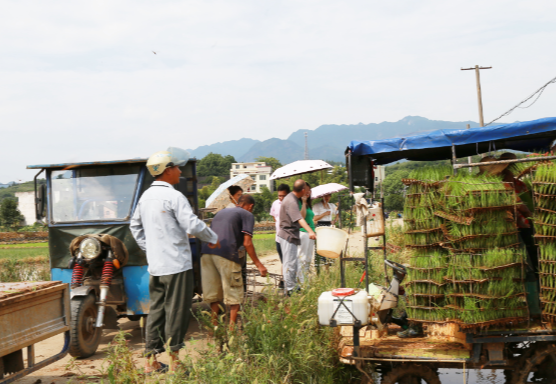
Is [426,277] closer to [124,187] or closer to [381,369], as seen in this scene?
[381,369]

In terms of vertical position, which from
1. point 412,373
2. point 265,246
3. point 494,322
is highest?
point 494,322

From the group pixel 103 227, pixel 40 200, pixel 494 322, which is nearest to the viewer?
pixel 494 322

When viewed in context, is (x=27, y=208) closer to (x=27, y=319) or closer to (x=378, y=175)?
(x=378, y=175)

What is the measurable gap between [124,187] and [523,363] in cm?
540

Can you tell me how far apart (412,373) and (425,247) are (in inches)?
50.5

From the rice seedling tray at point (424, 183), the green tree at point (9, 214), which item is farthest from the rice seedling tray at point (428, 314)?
the green tree at point (9, 214)

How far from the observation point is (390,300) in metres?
5.76

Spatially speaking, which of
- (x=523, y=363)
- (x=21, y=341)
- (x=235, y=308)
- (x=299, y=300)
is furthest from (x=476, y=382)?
(x=21, y=341)

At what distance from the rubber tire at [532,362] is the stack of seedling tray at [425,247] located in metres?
A: 0.99

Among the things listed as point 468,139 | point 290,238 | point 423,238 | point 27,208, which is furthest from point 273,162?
point 423,238

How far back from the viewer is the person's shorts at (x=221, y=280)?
5859 millimetres

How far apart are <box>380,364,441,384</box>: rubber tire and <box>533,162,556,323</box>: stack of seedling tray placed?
1.20 metres

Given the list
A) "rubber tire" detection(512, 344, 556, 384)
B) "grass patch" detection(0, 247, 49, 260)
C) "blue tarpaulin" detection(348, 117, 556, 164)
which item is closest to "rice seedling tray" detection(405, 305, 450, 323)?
"rubber tire" detection(512, 344, 556, 384)

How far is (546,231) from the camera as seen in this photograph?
448cm
